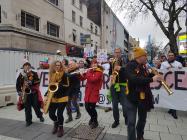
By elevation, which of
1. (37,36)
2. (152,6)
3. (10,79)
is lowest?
(10,79)

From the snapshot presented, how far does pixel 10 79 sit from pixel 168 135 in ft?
24.4

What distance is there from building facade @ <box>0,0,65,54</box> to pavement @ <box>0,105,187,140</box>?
1223 centimetres

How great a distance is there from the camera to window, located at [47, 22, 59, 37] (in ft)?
84.3

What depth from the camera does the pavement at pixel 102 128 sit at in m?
5.75

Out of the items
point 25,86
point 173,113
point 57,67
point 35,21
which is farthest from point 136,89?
point 35,21

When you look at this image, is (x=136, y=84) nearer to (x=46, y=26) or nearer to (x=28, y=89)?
(x=28, y=89)

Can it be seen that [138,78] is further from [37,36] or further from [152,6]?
[37,36]

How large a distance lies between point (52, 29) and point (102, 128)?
70.7 feet

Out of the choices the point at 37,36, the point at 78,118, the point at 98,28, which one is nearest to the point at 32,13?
the point at 37,36

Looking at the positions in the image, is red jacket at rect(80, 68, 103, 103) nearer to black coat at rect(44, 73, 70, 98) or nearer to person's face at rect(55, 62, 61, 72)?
black coat at rect(44, 73, 70, 98)

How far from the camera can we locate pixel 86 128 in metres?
6.36

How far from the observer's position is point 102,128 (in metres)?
6.33

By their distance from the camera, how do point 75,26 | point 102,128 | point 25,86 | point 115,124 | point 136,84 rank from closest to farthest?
point 136,84
point 102,128
point 115,124
point 25,86
point 75,26

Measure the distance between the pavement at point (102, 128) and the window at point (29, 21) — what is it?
14.4 metres
